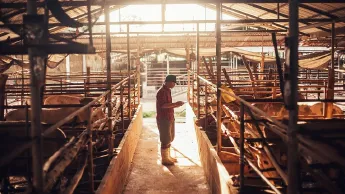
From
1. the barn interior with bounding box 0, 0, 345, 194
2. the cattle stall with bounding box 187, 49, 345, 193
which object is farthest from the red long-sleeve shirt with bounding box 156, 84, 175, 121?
the barn interior with bounding box 0, 0, 345, 194

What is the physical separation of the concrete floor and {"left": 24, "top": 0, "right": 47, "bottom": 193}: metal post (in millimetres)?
3488

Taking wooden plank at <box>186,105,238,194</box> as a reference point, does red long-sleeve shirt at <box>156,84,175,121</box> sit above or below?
above

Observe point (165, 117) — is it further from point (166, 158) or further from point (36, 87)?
point (36, 87)

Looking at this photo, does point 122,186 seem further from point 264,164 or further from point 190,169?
point 264,164

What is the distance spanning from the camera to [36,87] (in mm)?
2273

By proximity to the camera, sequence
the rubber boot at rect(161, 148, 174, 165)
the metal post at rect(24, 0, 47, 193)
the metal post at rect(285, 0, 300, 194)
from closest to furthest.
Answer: the metal post at rect(24, 0, 47, 193) → the metal post at rect(285, 0, 300, 194) → the rubber boot at rect(161, 148, 174, 165)

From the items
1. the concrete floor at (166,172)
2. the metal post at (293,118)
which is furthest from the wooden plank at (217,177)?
the metal post at (293,118)

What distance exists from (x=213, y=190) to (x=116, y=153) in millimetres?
1719

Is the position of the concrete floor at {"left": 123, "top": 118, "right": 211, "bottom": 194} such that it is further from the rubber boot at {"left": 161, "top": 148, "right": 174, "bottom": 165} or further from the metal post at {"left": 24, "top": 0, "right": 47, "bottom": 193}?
the metal post at {"left": 24, "top": 0, "right": 47, "bottom": 193}

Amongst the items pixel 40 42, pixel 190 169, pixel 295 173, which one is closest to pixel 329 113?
pixel 190 169

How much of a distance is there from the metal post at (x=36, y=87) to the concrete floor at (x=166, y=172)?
3.49 meters

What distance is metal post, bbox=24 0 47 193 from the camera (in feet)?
7.48

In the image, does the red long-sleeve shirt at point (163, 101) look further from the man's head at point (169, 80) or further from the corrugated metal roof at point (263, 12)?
the corrugated metal roof at point (263, 12)

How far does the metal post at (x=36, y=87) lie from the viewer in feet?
7.48
